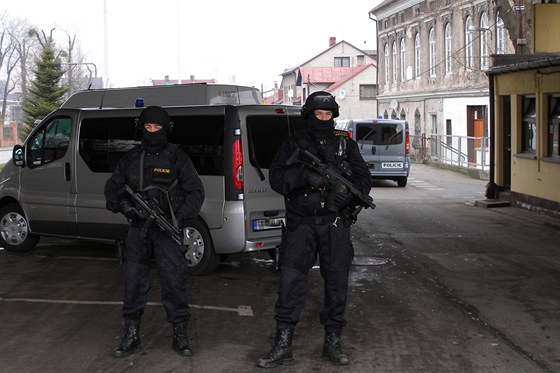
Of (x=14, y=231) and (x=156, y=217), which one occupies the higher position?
(x=156, y=217)

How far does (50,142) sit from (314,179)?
5.75m

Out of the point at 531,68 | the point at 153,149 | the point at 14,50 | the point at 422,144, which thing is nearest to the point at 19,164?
the point at 153,149

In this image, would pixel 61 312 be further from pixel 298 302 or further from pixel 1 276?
pixel 298 302

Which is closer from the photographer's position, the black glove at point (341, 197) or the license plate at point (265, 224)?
the black glove at point (341, 197)

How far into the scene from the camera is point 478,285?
29.4 ft

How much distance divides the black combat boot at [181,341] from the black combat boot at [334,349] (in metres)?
1.02

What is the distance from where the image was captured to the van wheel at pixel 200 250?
911cm

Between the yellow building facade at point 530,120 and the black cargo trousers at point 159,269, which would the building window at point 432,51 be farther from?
the black cargo trousers at point 159,269

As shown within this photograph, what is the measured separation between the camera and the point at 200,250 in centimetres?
920

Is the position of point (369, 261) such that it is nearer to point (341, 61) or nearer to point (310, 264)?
point (310, 264)

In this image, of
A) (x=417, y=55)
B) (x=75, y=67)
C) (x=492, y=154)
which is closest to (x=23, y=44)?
(x=75, y=67)

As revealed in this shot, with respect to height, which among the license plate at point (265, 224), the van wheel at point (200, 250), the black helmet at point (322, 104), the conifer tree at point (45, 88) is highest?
the conifer tree at point (45, 88)

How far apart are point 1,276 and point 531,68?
1154 cm

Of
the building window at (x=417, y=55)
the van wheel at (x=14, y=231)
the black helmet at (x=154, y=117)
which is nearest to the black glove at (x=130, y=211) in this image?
the black helmet at (x=154, y=117)
